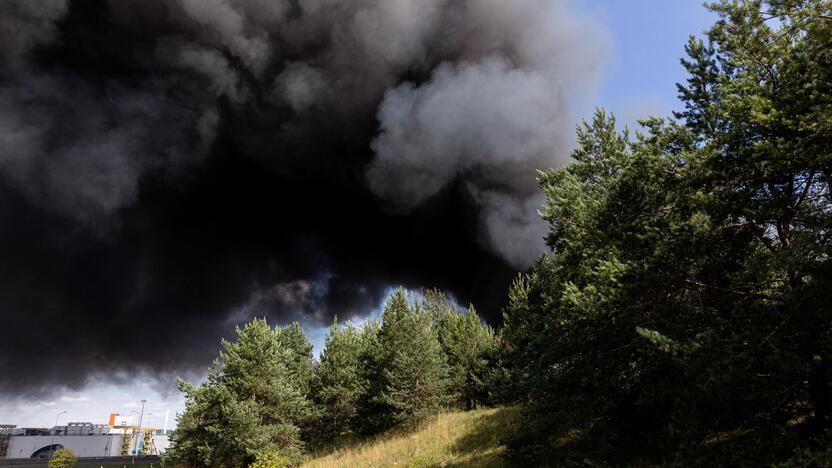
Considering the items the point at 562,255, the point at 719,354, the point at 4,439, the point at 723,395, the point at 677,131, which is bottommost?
the point at 723,395

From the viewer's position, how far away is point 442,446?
20281 millimetres

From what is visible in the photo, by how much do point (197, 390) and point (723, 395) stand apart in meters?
26.7

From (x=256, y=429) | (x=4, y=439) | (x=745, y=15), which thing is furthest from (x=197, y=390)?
(x=4, y=439)

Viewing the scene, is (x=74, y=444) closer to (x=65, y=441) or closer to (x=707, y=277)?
(x=65, y=441)

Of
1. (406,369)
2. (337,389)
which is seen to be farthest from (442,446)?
(337,389)

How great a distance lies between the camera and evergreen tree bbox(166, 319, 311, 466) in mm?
22188

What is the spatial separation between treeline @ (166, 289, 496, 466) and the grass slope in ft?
5.12

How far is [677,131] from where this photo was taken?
1131 cm

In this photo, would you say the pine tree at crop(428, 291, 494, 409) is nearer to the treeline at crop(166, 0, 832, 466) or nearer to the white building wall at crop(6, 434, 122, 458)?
the treeline at crop(166, 0, 832, 466)

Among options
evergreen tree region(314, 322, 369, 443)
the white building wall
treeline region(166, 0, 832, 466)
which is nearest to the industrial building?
the white building wall

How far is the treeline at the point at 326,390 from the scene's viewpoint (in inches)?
913

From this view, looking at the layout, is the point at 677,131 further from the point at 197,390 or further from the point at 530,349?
the point at 197,390

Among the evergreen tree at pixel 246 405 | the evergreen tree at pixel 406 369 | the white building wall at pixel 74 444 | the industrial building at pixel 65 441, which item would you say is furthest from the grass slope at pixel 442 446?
the white building wall at pixel 74 444

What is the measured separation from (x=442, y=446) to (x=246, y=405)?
10.3m
